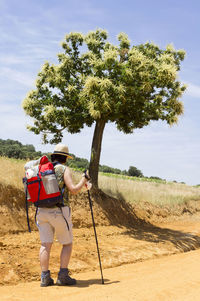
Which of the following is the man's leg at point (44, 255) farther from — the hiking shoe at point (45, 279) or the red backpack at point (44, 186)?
the red backpack at point (44, 186)

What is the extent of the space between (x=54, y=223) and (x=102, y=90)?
9.19 metres

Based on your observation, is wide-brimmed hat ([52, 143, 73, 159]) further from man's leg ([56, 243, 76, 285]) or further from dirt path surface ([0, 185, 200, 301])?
dirt path surface ([0, 185, 200, 301])

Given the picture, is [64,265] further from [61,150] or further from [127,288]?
Result: [61,150]

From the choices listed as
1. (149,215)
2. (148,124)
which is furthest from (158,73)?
(149,215)

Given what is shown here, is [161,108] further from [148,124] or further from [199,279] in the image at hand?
[199,279]

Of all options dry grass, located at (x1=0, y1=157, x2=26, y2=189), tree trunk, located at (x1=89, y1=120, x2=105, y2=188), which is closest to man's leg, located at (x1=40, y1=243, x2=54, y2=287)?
dry grass, located at (x1=0, y1=157, x2=26, y2=189)

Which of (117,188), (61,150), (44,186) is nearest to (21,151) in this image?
(117,188)

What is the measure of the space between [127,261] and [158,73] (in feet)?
29.4

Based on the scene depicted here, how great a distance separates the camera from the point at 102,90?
14.3 metres

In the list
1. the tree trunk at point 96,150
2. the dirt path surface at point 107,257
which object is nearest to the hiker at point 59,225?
the dirt path surface at point 107,257

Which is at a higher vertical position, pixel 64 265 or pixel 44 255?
pixel 44 255

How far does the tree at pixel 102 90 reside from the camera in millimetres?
14641

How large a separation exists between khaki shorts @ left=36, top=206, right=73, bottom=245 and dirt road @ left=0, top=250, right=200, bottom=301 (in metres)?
0.98

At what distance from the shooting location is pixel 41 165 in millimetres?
6246
